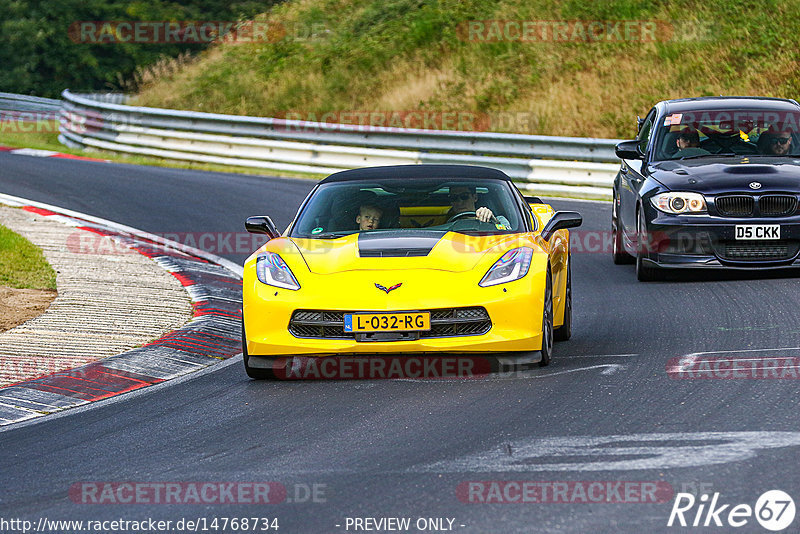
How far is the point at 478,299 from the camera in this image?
7.96 m

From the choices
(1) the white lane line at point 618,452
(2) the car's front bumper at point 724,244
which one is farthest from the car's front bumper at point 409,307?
(2) the car's front bumper at point 724,244

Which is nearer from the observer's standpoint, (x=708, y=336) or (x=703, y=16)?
(x=708, y=336)

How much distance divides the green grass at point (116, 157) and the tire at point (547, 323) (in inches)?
612

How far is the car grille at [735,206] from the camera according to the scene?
38.1 ft

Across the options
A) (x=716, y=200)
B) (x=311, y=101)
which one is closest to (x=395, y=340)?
(x=716, y=200)

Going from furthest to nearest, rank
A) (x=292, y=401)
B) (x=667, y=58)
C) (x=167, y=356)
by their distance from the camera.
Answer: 1. (x=667, y=58)
2. (x=167, y=356)
3. (x=292, y=401)

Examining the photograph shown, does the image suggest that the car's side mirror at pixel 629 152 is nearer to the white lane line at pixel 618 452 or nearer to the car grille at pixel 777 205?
the car grille at pixel 777 205

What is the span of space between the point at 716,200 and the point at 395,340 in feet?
15.8

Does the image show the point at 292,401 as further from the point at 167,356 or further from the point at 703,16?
the point at 703,16

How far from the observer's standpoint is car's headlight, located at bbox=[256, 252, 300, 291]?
8.22 m

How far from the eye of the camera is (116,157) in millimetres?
27844

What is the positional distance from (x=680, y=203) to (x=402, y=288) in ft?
15.2

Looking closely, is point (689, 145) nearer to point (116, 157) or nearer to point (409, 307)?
point (409, 307)

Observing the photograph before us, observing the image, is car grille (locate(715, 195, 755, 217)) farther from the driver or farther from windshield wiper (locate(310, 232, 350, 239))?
windshield wiper (locate(310, 232, 350, 239))
